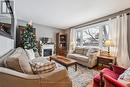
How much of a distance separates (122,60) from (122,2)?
2.01 m

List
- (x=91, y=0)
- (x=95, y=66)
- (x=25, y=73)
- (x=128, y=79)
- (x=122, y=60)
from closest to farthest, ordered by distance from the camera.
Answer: (x=25, y=73), (x=128, y=79), (x=91, y=0), (x=122, y=60), (x=95, y=66)

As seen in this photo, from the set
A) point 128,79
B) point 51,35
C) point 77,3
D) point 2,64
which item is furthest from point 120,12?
point 51,35

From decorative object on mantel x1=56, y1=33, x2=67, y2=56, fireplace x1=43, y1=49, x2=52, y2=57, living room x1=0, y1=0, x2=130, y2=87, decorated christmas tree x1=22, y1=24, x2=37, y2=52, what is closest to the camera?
living room x1=0, y1=0, x2=130, y2=87

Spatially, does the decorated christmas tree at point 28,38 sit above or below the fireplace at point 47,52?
above

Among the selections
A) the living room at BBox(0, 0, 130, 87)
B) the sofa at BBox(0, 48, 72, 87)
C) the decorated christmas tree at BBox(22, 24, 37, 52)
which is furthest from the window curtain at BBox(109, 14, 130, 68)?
the decorated christmas tree at BBox(22, 24, 37, 52)

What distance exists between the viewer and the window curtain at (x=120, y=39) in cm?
371

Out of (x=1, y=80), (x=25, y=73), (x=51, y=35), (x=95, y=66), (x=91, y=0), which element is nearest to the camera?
(x=1, y=80)

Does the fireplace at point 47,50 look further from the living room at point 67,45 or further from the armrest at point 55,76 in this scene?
the armrest at point 55,76

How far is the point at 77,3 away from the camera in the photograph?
3.47m

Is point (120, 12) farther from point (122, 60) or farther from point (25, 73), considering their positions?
point (25, 73)

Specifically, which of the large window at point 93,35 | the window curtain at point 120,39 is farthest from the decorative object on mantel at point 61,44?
the window curtain at point 120,39

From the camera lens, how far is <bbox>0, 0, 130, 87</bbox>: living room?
1.53 meters

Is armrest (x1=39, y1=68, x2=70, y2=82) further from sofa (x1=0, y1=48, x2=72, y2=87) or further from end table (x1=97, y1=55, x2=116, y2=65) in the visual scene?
end table (x1=97, y1=55, x2=116, y2=65)

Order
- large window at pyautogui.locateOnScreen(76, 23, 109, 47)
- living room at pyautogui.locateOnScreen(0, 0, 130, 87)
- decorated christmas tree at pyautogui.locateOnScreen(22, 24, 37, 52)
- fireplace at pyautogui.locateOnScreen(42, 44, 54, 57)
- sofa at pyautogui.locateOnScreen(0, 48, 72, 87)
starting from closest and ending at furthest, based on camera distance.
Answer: sofa at pyautogui.locateOnScreen(0, 48, 72, 87), living room at pyautogui.locateOnScreen(0, 0, 130, 87), large window at pyautogui.locateOnScreen(76, 23, 109, 47), decorated christmas tree at pyautogui.locateOnScreen(22, 24, 37, 52), fireplace at pyautogui.locateOnScreen(42, 44, 54, 57)
